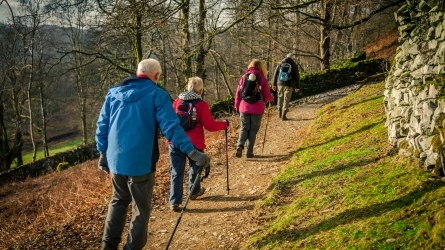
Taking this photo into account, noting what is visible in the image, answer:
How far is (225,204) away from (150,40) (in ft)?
39.2

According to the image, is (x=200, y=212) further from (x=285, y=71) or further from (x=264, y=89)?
(x=285, y=71)

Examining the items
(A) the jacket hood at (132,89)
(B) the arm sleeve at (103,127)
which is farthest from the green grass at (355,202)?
(A) the jacket hood at (132,89)

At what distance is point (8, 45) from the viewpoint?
23.7m

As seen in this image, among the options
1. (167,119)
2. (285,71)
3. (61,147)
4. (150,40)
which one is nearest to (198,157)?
(167,119)

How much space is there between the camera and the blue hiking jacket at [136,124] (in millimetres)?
3500

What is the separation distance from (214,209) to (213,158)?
308 centimetres

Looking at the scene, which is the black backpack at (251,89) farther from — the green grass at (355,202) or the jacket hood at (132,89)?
the jacket hood at (132,89)

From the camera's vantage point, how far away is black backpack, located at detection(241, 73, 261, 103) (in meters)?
6.95

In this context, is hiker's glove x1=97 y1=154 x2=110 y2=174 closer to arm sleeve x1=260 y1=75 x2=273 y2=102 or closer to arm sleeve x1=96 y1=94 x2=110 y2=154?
arm sleeve x1=96 y1=94 x2=110 y2=154

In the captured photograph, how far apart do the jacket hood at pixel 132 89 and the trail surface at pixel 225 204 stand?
2161 millimetres

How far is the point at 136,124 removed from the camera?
11.5 feet

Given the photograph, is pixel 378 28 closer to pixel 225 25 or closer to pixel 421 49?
pixel 225 25

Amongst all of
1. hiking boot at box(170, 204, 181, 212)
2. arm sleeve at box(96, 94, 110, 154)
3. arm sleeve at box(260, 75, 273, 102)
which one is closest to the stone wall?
arm sleeve at box(260, 75, 273, 102)

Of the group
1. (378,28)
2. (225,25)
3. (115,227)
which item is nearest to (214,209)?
(115,227)
